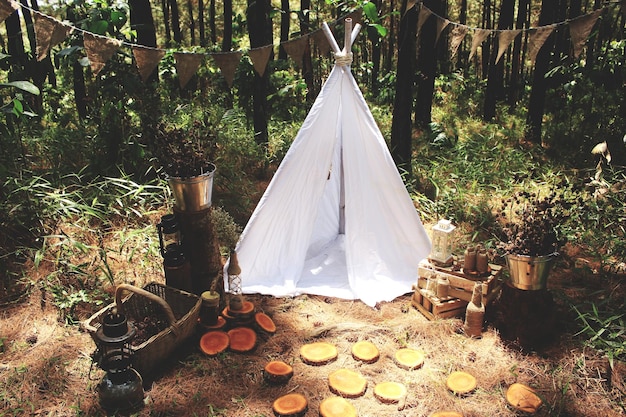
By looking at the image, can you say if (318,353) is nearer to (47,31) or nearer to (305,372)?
(305,372)

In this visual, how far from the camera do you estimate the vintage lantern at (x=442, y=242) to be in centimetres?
306

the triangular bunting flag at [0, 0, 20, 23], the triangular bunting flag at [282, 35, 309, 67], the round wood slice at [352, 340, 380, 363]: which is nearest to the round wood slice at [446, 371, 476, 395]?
the round wood slice at [352, 340, 380, 363]

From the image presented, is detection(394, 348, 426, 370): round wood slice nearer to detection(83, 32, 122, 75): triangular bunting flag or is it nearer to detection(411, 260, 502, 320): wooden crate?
detection(411, 260, 502, 320): wooden crate

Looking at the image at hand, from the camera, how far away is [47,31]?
9.27ft

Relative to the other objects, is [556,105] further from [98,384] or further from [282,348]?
[98,384]

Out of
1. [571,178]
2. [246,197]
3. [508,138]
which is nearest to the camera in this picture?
[246,197]

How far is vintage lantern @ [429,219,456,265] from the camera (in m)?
3.06

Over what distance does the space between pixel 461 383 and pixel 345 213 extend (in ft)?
4.76

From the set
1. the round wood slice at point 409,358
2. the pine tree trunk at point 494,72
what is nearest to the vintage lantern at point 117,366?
→ the round wood slice at point 409,358

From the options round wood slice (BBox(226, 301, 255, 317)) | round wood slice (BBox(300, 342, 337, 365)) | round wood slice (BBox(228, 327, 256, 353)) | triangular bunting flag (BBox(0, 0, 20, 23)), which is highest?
triangular bunting flag (BBox(0, 0, 20, 23))

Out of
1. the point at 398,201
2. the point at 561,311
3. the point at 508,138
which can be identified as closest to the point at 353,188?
the point at 398,201

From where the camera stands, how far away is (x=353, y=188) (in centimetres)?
344

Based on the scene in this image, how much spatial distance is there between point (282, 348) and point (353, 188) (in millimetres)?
1263

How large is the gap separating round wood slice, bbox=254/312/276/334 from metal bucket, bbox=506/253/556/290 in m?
1.49
